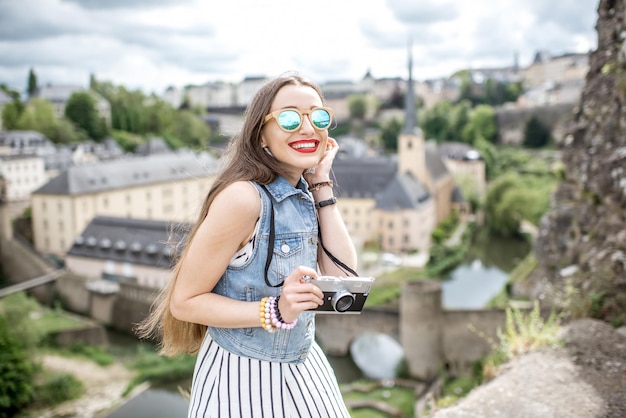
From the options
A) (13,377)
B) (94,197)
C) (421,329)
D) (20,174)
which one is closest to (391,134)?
(20,174)

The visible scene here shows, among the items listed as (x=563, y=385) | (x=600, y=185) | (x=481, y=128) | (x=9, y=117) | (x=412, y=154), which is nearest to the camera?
(x=563, y=385)

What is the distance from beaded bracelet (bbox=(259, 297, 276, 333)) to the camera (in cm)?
210

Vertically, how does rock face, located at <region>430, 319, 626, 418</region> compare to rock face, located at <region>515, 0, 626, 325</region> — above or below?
below

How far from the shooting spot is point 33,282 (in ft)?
96.6

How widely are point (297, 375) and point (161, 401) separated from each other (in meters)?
18.1

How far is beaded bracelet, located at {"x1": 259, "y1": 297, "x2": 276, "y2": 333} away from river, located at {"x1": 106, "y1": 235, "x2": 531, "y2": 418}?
1648cm

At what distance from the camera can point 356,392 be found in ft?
59.1

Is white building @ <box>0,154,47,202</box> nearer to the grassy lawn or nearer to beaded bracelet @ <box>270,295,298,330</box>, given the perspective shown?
the grassy lawn

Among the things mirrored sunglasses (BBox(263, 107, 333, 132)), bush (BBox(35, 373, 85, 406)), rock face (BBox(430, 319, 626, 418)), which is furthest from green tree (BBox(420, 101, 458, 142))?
mirrored sunglasses (BBox(263, 107, 333, 132))

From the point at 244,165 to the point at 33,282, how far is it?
30143 mm

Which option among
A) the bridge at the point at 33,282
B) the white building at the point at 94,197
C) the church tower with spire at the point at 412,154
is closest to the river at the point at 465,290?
the church tower with spire at the point at 412,154

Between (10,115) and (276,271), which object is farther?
(10,115)

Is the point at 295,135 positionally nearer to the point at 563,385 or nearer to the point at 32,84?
the point at 563,385

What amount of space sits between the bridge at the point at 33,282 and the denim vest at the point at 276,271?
28742 mm
